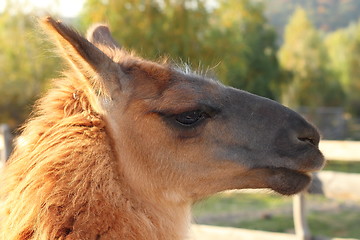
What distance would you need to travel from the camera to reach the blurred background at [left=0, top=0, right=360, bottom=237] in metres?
11.0

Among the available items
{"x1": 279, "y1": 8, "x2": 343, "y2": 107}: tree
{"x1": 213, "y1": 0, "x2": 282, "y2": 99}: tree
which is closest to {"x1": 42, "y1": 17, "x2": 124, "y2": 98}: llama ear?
{"x1": 213, "y1": 0, "x2": 282, "y2": 99}: tree

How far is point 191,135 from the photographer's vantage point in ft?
10.7

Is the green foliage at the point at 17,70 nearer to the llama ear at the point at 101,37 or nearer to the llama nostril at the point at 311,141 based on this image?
the llama ear at the point at 101,37

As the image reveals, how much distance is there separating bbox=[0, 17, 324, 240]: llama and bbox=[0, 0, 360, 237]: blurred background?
1.60 ft

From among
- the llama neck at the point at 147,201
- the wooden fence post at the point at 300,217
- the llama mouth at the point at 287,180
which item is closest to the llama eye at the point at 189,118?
the llama neck at the point at 147,201

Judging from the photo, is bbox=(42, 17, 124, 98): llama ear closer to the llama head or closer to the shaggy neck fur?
the llama head

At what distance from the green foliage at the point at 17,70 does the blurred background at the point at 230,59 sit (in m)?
0.04

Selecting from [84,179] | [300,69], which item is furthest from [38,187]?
[300,69]

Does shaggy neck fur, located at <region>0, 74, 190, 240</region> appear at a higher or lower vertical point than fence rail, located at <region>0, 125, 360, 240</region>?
lower

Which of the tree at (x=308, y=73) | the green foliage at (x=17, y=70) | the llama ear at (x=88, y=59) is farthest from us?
→ the tree at (x=308, y=73)

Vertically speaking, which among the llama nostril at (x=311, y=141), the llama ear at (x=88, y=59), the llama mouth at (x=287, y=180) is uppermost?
the llama nostril at (x=311, y=141)

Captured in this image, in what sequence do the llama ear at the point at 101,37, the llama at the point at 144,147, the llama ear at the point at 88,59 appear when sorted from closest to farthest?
1. the llama ear at the point at 88,59
2. the llama at the point at 144,147
3. the llama ear at the point at 101,37

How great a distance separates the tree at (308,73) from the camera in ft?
133

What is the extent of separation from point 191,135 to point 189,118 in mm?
109
